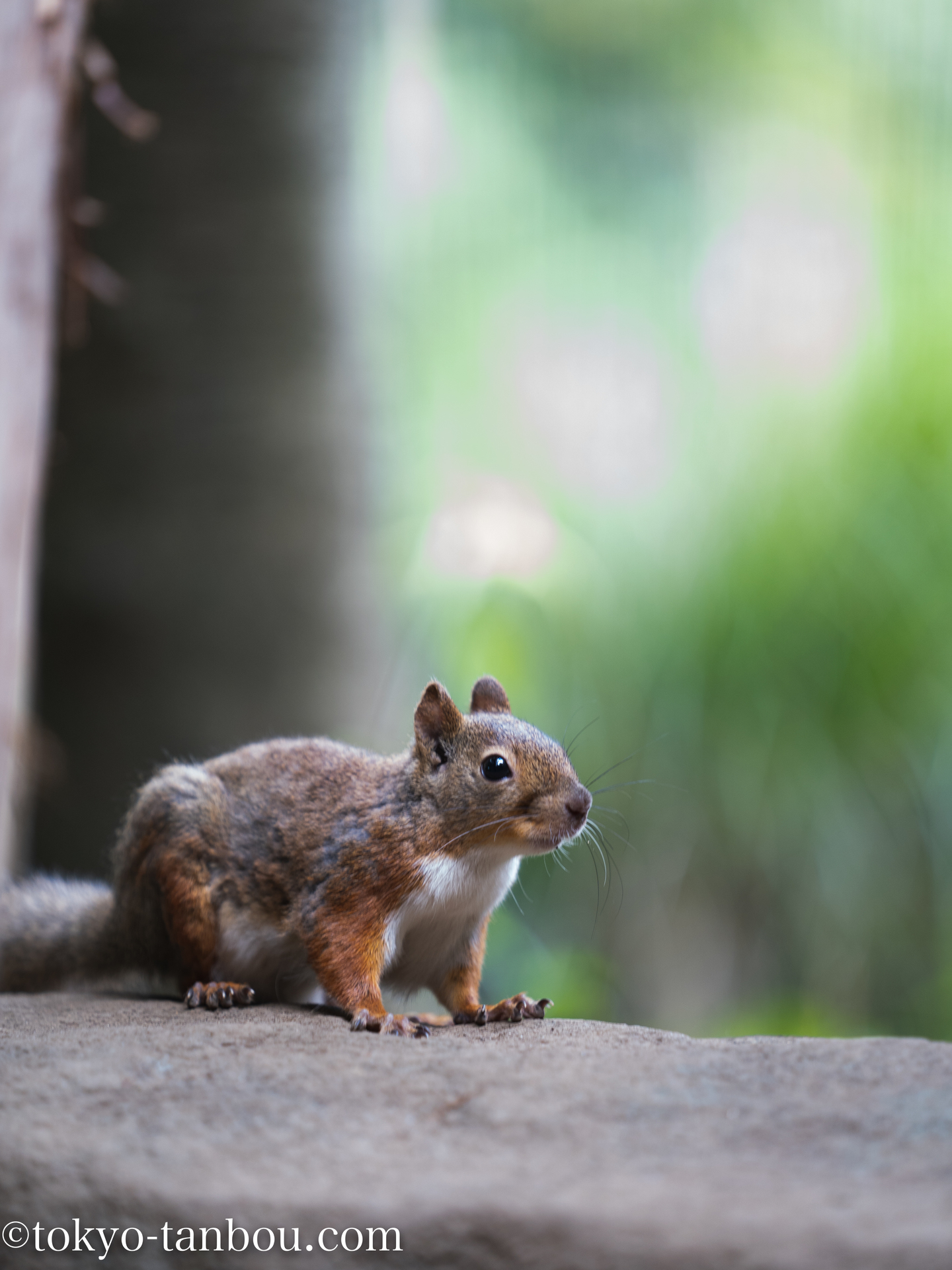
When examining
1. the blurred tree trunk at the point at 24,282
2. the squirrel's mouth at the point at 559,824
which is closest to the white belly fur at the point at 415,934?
the squirrel's mouth at the point at 559,824

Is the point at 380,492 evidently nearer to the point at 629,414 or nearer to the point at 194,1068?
the point at 629,414

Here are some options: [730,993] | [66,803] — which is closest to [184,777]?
[66,803]

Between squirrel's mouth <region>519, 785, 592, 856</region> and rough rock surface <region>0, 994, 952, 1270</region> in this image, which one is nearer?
rough rock surface <region>0, 994, 952, 1270</region>

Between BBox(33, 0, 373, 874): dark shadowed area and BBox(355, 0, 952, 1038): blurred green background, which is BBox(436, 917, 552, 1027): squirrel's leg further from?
BBox(355, 0, 952, 1038): blurred green background

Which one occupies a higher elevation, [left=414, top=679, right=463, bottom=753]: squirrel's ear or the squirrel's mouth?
[left=414, top=679, right=463, bottom=753]: squirrel's ear

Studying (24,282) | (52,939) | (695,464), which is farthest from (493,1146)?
(695,464)

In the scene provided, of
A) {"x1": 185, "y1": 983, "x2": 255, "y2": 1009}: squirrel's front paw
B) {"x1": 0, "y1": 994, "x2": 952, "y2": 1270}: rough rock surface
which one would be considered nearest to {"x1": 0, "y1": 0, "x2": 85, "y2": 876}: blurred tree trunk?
{"x1": 185, "y1": 983, "x2": 255, "y2": 1009}: squirrel's front paw

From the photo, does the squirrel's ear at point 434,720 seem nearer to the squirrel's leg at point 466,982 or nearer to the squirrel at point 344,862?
the squirrel at point 344,862
